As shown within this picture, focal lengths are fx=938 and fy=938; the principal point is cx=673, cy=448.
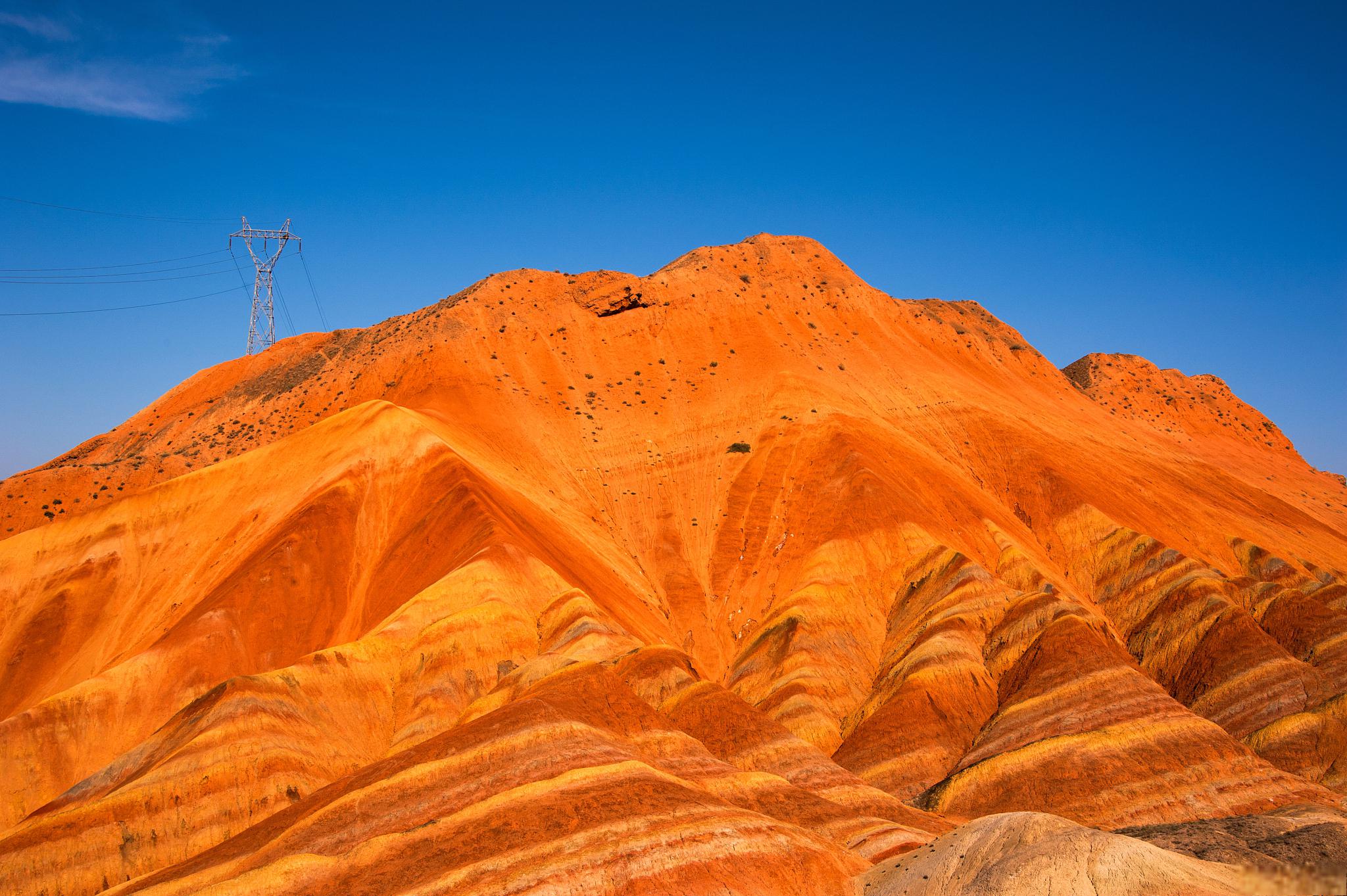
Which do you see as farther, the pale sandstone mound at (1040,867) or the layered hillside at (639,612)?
the layered hillside at (639,612)

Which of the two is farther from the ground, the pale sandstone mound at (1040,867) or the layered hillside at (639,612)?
the layered hillside at (639,612)

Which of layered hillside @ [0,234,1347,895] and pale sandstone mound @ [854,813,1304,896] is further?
layered hillside @ [0,234,1347,895]

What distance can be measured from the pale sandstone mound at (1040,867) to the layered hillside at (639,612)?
484 mm

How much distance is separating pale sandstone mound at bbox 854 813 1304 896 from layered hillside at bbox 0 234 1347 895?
1.59 feet

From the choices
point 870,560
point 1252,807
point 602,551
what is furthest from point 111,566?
point 1252,807

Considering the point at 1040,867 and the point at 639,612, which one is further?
the point at 639,612

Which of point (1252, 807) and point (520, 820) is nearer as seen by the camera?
point (520, 820)

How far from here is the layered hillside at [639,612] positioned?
3491cm

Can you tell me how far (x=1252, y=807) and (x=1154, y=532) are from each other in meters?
39.0

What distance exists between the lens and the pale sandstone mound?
2475 cm

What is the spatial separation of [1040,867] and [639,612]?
43.2 metres

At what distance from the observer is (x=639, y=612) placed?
68.1m

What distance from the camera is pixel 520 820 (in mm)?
30969

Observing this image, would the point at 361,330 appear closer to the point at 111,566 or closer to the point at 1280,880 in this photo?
the point at 111,566
